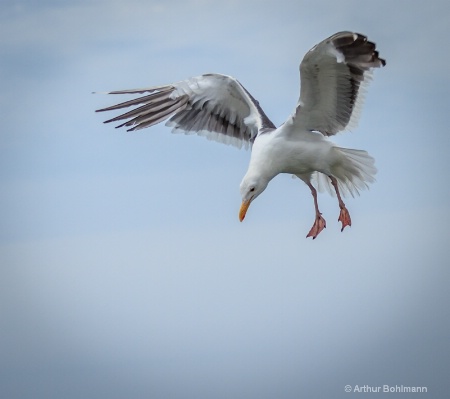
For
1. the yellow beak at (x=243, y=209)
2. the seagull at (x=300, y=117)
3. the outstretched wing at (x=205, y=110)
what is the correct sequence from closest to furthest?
1. the seagull at (x=300, y=117)
2. the yellow beak at (x=243, y=209)
3. the outstretched wing at (x=205, y=110)

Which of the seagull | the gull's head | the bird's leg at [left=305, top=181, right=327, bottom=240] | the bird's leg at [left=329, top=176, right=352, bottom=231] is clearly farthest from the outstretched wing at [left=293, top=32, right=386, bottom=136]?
the bird's leg at [left=305, top=181, right=327, bottom=240]

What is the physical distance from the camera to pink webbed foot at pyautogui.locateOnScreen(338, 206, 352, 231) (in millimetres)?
13734

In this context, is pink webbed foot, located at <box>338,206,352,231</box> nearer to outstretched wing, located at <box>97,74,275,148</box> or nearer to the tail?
the tail

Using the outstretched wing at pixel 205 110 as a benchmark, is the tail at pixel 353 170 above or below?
below

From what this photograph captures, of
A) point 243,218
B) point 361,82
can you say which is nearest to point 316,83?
point 361,82

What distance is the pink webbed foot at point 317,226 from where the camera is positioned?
562 inches

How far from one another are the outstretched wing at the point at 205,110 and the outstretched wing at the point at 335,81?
731mm

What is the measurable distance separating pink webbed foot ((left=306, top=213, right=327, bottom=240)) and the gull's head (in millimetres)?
1377

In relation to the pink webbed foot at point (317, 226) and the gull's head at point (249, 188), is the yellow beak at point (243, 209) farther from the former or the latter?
the pink webbed foot at point (317, 226)

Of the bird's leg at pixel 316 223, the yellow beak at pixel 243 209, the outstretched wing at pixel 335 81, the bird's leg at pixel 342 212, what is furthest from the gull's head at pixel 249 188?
the bird's leg at pixel 316 223

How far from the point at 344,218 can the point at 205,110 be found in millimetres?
2346

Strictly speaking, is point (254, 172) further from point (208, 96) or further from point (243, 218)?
point (208, 96)

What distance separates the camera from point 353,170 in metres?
13.8

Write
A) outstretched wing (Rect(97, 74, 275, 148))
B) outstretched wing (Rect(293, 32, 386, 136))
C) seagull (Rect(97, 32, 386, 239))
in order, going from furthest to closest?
outstretched wing (Rect(97, 74, 275, 148))
seagull (Rect(97, 32, 386, 239))
outstretched wing (Rect(293, 32, 386, 136))
